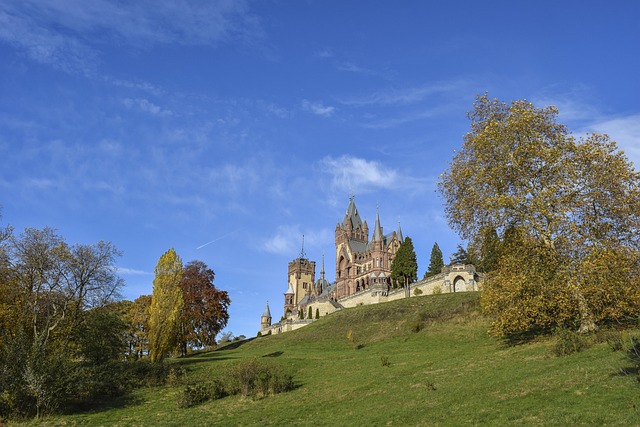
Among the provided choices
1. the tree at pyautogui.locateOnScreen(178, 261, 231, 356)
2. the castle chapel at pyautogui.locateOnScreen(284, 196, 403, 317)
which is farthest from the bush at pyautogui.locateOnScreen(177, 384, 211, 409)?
the castle chapel at pyautogui.locateOnScreen(284, 196, 403, 317)

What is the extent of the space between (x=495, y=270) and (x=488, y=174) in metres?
5.29

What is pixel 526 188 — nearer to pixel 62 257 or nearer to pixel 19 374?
pixel 19 374

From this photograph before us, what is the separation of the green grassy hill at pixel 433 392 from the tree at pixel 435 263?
48.2 m

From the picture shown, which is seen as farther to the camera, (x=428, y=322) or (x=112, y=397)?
(x=428, y=322)

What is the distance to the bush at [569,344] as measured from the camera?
2123cm

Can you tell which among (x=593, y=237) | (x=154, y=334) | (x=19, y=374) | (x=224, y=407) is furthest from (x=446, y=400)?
(x=154, y=334)

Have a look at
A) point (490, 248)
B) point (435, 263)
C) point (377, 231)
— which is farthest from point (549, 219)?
point (377, 231)

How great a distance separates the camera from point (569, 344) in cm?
2141

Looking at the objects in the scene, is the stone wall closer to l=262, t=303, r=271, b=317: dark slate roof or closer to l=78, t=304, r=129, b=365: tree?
l=262, t=303, r=271, b=317: dark slate roof

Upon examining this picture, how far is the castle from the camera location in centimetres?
7194

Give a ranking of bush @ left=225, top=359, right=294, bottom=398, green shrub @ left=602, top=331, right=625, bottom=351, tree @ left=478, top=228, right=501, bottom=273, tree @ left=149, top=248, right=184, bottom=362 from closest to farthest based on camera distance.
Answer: green shrub @ left=602, top=331, right=625, bottom=351 → bush @ left=225, top=359, right=294, bottom=398 → tree @ left=478, top=228, right=501, bottom=273 → tree @ left=149, top=248, right=184, bottom=362

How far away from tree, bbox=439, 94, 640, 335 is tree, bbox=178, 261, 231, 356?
39269 millimetres

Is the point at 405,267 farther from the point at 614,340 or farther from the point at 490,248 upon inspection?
the point at 614,340

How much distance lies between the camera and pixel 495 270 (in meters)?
27.0
